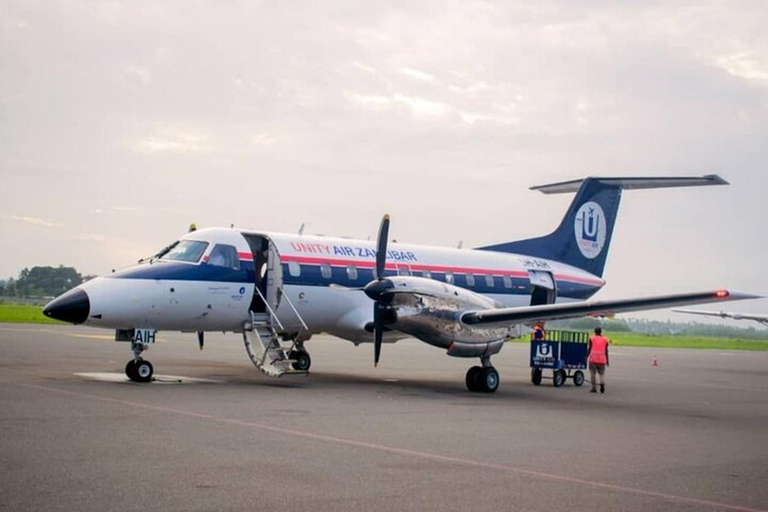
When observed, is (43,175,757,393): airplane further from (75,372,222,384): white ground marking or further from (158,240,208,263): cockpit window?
(75,372,222,384): white ground marking

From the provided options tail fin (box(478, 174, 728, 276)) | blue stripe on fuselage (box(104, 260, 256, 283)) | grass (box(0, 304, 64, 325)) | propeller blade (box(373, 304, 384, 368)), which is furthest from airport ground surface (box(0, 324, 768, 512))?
grass (box(0, 304, 64, 325))

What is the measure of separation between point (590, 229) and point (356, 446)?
18244 millimetres

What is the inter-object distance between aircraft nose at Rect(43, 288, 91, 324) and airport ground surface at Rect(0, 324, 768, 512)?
1.26 m

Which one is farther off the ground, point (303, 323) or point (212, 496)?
point (303, 323)

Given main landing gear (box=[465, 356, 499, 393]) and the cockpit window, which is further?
main landing gear (box=[465, 356, 499, 393])

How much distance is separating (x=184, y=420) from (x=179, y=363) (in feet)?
42.0

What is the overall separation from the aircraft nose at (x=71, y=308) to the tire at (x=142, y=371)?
4.53 feet

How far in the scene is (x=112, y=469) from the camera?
8.72 meters

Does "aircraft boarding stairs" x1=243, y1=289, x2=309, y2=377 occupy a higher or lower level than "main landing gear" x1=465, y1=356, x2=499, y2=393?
higher

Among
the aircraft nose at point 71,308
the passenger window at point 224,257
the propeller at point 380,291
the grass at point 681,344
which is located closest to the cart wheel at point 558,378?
the propeller at point 380,291

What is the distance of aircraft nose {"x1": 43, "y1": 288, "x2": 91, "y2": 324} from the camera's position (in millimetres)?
17281

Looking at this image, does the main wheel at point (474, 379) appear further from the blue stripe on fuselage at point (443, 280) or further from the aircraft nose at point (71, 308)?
the aircraft nose at point (71, 308)

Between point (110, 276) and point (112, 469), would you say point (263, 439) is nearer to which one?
point (112, 469)

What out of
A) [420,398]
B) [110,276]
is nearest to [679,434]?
[420,398]
